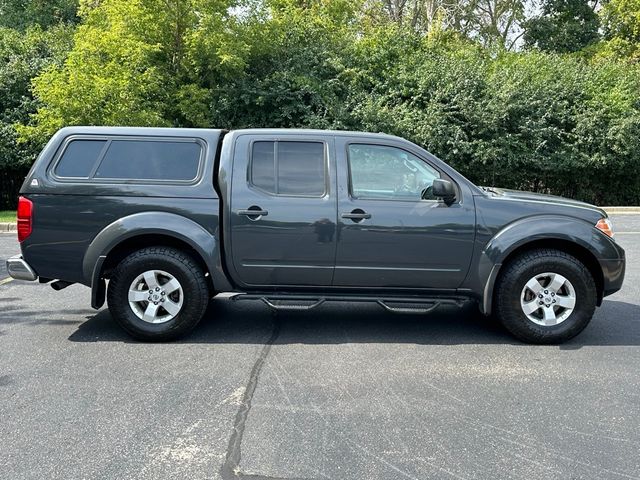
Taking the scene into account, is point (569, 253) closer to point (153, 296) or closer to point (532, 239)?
point (532, 239)

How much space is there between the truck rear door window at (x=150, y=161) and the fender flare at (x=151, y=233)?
400 millimetres

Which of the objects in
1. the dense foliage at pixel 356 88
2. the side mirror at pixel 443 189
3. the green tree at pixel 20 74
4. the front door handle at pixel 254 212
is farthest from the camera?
the green tree at pixel 20 74

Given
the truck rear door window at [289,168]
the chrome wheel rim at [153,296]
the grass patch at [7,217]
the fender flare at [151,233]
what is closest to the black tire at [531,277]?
the truck rear door window at [289,168]

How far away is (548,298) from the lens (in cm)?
520

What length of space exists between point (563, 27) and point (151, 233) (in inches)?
1370

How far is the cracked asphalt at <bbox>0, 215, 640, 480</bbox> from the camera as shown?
10.4 feet

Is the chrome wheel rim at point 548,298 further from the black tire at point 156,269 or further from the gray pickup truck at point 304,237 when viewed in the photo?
the black tire at point 156,269

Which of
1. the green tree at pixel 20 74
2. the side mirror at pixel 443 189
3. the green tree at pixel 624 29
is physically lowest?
the side mirror at pixel 443 189

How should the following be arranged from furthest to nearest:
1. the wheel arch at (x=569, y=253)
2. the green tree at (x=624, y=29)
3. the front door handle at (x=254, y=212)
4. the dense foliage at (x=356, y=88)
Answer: the green tree at (x=624, y=29)
the dense foliage at (x=356, y=88)
the wheel arch at (x=569, y=253)
the front door handle at (x=254, y=212)

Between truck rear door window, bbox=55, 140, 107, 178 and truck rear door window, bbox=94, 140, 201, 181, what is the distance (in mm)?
99

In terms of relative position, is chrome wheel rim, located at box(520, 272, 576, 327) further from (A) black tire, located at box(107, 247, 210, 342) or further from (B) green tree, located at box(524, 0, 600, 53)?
(B) green tree, located at box(524, 0, 600, 53)

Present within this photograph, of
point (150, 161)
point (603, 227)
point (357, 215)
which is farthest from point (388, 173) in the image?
point (150, 161)

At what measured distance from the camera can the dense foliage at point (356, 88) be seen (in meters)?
17.5

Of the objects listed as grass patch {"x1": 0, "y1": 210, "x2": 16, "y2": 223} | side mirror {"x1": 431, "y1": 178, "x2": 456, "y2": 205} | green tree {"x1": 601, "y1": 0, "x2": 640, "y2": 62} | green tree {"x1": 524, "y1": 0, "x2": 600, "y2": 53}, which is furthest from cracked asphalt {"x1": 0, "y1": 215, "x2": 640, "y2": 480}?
green tree {"x1": 524, "y1": 0, "x2": 600, "y2": 53}
